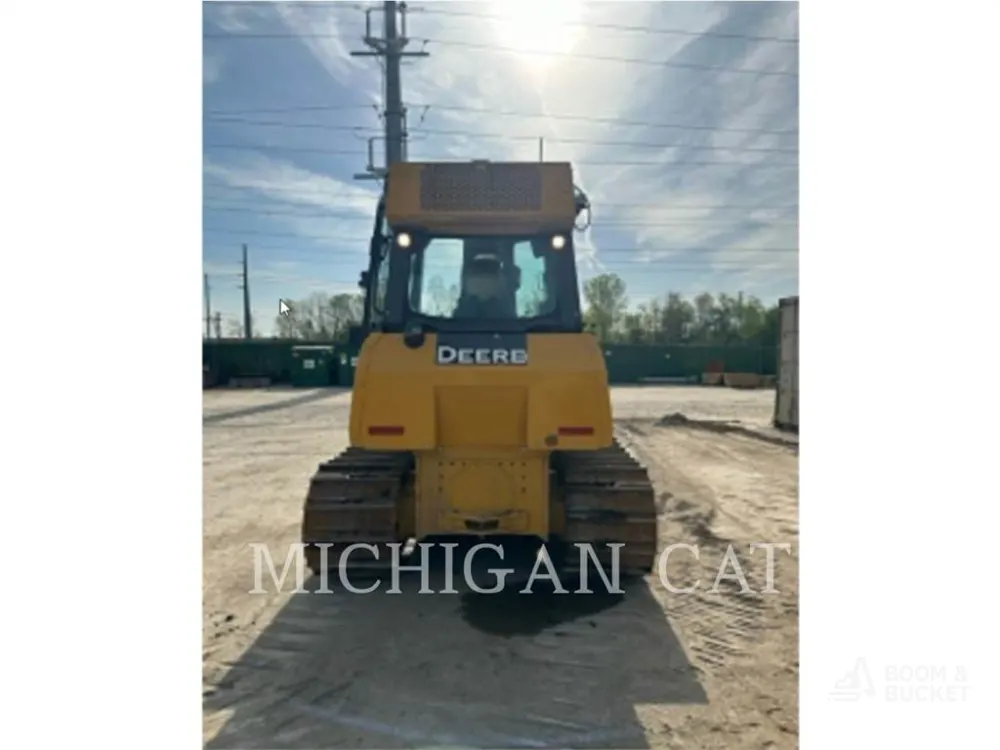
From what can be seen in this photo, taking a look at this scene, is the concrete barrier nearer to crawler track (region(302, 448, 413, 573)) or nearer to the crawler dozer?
the crawler dozer

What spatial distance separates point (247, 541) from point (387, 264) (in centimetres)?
237

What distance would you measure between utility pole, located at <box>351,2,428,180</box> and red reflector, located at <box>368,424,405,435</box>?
5.16 ft

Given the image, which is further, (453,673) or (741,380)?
(741,380)

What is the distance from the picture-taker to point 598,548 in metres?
3.60

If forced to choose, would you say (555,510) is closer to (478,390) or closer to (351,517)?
(478,390)

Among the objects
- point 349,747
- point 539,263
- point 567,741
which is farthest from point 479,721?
point 539,263

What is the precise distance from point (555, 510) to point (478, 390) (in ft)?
2.96

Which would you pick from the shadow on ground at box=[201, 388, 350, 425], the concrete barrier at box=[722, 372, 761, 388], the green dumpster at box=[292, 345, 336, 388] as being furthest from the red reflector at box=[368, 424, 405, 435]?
the concrete barrier at box=[722, 372, 761, 388]

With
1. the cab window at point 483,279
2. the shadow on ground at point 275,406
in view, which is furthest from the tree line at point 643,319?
the shadow on ground at point 275,406

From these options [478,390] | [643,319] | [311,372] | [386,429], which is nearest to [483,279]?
[478,390]

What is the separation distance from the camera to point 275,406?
14.1 meters

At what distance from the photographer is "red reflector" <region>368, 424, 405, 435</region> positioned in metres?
3.48

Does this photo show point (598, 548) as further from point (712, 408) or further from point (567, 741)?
point (712, 408)

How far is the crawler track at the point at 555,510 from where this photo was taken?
11.7ft
